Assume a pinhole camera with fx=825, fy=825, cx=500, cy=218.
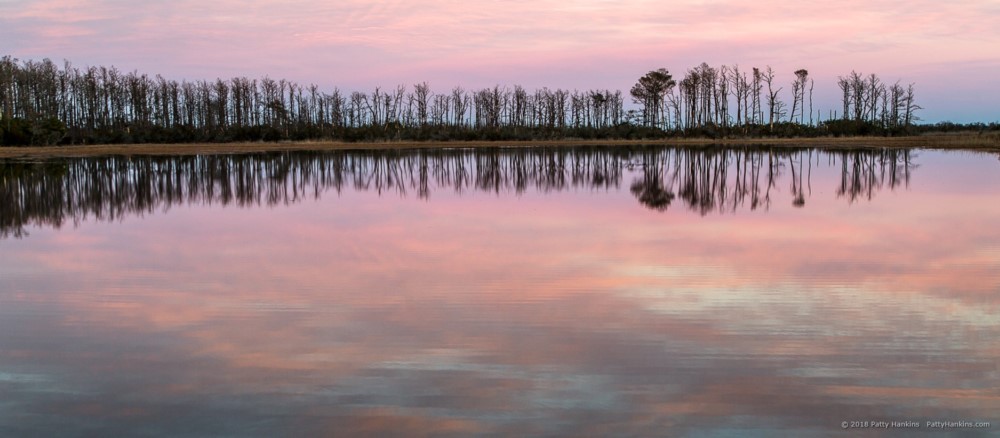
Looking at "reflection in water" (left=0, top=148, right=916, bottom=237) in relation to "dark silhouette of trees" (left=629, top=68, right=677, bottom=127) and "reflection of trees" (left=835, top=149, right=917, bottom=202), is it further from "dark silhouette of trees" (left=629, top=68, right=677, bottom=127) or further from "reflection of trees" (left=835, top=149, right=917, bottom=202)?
"dark silhouette of trees" (left=629, top=68, right=677, bottom=127)

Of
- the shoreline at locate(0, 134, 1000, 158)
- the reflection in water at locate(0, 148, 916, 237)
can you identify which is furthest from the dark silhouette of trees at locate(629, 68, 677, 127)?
the reflection in water at locate(0, 148, 916, 237)

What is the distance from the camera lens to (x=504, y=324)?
21.1ft

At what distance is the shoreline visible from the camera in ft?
153

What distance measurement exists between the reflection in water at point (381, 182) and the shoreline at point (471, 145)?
17.2 metres

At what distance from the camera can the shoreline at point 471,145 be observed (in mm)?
46625

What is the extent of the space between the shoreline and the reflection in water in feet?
56.4

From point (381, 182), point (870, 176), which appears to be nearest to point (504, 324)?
point (381, 182)

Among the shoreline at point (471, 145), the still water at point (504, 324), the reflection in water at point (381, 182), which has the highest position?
the shoreline at point (471, 145)

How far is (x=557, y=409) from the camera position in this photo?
15.2 ft

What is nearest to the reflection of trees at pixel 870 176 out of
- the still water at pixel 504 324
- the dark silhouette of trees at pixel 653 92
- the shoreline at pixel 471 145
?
the still water at pixel 504 324

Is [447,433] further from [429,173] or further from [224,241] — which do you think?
[429,173]

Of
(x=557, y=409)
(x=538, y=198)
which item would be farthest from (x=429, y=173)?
(x=557, y=409)

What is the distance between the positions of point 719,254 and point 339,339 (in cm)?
525

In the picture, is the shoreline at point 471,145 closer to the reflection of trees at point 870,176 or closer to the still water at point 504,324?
the reflection of trees at point 870,176
